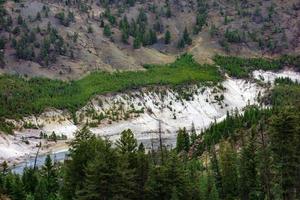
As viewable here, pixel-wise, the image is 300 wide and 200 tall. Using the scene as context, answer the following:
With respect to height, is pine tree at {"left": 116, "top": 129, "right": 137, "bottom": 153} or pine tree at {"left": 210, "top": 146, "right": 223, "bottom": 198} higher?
pine tree at {"left": 116, "top": 129, "right": 137, "bottom": 153}

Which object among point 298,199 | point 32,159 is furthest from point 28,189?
point 32,159

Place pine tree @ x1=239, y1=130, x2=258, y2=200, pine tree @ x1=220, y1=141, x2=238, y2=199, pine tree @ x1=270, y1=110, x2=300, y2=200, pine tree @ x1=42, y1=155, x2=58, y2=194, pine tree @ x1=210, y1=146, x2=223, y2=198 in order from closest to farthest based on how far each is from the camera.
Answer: pine tree @ x1=270, y1=110, x2=300, y2=200, pine tree @ x1=239, y1=130, x2=258, y2=200, pine tree @ x1=220, y1=141, x2=238, y2=199, pine tree @ x1=210, y1=146, x2=223, y2=198, pine tree @ x1=42, y1=155, x2=58, y2=194

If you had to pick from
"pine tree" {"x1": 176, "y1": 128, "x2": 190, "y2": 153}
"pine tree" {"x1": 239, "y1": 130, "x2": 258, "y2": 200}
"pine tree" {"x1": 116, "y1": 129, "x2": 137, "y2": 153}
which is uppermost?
"pine tree" {"x1": 176, "y1": 128, "x2": 190, "y2": 153}

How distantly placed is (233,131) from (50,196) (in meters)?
53.8

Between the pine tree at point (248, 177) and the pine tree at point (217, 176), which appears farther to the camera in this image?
the pine tree at point (217, 176)

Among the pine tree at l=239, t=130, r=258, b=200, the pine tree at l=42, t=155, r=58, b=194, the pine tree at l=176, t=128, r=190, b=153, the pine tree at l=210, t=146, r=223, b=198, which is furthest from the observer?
the pine tree at l=176, t=128, r=190, b=153

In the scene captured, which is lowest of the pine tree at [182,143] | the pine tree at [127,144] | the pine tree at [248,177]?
the pine tree at [248,177]

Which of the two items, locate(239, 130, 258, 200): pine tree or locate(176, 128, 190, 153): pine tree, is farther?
locate(176, 128, 190, 153): pine tree

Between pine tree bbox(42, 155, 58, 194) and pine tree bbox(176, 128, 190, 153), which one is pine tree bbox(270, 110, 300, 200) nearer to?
pine tree bbox(42, 155, 58, 194)

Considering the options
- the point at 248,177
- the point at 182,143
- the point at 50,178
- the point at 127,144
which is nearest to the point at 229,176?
the point at 248,177

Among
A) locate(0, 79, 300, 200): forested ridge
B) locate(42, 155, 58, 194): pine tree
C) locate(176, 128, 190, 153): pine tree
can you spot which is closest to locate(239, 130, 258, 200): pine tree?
locate(0, 79, 300, 200): forested ridge

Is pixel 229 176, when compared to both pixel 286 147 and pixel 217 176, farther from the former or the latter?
pixel 286 147

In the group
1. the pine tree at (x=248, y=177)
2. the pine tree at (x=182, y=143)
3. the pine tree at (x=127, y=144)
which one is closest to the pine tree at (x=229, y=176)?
the pine tree at (x=248, y=177)

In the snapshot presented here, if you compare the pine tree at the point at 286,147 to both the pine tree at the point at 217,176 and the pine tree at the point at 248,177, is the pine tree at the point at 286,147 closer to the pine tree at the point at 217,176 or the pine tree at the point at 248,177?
the pine tree at the point at 248,177
